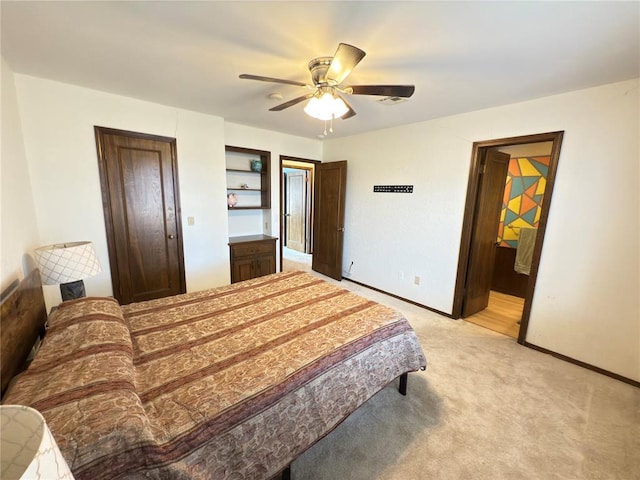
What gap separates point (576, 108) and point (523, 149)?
1789mm

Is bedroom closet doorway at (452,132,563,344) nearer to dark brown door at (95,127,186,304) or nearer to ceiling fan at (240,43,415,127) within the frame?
ceiling fan at (240,43,415,127)

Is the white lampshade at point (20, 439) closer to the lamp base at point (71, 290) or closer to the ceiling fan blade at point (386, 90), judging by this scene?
the lamp base at point (71, 290)

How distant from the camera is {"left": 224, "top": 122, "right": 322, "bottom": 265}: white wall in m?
3.76

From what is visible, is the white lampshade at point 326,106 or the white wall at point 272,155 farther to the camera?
the white wall at point 272,155

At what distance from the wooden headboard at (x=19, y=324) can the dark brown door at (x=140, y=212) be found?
1.18m

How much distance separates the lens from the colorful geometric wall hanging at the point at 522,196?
3.72 m

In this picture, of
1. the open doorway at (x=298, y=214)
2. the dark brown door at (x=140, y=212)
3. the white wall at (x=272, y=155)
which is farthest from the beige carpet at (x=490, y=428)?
the open doorway at (x=298, y=214)

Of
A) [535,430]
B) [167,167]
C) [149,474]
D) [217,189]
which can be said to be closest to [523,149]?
[535,430]

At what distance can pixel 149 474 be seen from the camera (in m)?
0.87

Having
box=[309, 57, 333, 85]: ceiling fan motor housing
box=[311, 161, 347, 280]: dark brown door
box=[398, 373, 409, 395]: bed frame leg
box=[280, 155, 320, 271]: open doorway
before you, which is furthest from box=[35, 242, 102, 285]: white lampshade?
box=[280, 155, 320, 271]: open doorway

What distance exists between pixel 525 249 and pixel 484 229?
0.90 metres

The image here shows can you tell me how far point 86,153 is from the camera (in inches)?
98.3

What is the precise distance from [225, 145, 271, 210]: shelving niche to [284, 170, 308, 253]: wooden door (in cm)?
218

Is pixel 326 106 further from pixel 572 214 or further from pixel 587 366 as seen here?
pixel 587 366
